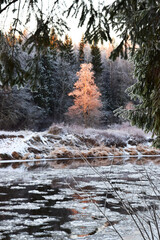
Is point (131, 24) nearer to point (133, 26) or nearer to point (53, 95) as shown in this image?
point (133, 26)

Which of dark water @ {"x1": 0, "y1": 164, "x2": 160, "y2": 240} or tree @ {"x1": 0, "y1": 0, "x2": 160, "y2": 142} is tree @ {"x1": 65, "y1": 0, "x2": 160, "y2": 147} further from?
dark water @ {"x1": 0, "y1": 164, "x2": 160, "y2": 240}

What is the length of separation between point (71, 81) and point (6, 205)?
31905 mm

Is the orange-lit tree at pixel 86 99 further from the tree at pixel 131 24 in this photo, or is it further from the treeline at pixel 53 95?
the tree at pixel 131 24

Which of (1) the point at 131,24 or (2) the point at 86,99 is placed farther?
(2) the point at 86,99

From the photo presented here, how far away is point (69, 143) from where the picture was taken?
75.9ft

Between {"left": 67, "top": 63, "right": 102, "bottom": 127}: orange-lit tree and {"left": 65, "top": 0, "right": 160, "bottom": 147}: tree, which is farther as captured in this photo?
{"left": 67, "top": 63, "right": 102, "bottom": 127}: orange-lit tree

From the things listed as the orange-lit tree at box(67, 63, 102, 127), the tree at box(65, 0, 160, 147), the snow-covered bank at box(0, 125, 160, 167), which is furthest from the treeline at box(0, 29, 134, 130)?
the tree at box(65, 0, 160, 147)

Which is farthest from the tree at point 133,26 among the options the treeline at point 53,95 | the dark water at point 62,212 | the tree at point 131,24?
the treeline at point 53,95

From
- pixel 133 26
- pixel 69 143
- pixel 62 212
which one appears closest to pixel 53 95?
pixel 69 143

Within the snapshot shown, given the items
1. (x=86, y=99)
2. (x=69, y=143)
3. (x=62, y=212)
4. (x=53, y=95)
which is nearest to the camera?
(x=62, y=212)

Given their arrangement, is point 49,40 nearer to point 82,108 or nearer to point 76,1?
point 76,1

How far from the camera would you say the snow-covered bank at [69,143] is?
20578 millimetres

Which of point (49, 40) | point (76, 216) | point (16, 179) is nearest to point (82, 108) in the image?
point (16, 179)

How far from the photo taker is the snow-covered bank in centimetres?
2058
